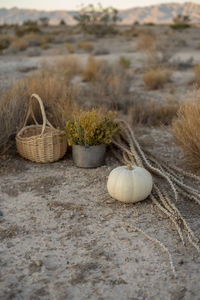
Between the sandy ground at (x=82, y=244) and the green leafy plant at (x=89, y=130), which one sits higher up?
the green leafy plant at (x=89, y=130)

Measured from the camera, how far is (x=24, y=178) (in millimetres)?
3951

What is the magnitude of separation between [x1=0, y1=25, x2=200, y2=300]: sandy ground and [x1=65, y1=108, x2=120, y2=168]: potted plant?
15cm

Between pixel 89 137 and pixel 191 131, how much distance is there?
3.84ft

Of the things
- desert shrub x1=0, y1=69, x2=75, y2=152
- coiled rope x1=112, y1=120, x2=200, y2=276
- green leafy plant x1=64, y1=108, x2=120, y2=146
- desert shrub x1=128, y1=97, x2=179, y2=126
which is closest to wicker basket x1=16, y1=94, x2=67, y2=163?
green leafy plant x1=64, y1=108, x2=120, y2=146

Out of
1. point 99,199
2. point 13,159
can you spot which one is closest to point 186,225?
point 99,199

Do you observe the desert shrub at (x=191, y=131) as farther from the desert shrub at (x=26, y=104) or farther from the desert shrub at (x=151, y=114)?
the desert shrub at (x=151, y=114)

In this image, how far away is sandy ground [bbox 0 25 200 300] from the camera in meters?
2.27

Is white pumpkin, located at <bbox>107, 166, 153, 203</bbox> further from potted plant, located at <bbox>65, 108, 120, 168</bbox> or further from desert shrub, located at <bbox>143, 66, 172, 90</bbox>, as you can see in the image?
desert shrub, located at <bbox>143, 66, 172, 90</bbox>

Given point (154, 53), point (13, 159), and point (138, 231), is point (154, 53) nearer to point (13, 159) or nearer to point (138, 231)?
point (13, 159)

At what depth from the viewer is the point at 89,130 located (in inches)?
160

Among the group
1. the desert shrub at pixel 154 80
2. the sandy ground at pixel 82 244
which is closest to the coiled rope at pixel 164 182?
the sandy ground at pixel 82 244

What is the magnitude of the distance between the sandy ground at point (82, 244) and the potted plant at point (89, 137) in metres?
0.15

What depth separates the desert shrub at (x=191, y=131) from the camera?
3979mm

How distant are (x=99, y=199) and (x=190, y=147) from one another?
1.37 m
